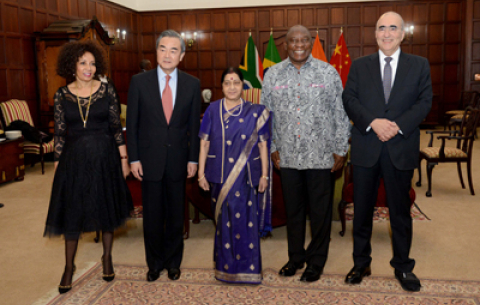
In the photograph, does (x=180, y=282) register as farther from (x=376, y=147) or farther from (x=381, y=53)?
(x=381, y=53)

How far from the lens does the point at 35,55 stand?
812 centimetres

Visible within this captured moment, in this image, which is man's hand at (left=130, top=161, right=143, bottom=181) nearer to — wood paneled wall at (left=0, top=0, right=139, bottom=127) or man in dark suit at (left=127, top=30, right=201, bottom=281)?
man in dark suit at (left=127, top=30, right=201, bottom=281)

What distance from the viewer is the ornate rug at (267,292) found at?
2.61 m

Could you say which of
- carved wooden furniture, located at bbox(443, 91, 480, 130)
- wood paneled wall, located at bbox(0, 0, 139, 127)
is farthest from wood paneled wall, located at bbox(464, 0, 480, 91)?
wood paneled wall, located at bbox(0, 0, 139, 127)

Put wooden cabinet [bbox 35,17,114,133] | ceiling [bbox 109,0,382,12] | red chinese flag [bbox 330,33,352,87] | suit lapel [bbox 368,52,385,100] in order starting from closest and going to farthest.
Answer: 1. suit lapel [bbox 368,52,385,100]
2. wooden cabinet [bbox 35,17,114,133]
3. red chinese flag [bbox 330,33,352,87]
4. ceiling [bbox 109,0,382,12]

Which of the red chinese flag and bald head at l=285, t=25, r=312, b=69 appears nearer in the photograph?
bald head at l=285, t=25, r=312, b=69

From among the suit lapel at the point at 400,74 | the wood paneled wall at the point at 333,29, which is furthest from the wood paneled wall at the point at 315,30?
the suit lapel at the point at 400,74

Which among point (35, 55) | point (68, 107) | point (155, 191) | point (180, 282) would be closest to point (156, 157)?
point (155, 191)

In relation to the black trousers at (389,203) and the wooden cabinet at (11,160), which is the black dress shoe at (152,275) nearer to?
the black trousers at (389,203)

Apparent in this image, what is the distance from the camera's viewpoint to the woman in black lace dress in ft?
8.80

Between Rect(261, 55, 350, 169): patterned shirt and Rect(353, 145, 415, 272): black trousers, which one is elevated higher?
Rect(261, 55, 350, 169): patterned shirt

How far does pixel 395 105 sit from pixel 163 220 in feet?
5.54

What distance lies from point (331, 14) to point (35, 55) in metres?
7.67

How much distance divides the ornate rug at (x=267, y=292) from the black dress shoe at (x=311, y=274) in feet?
0.11
